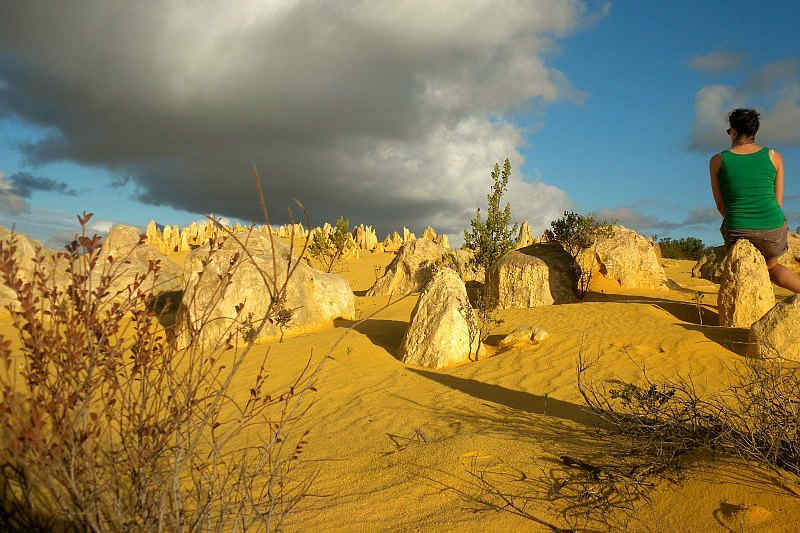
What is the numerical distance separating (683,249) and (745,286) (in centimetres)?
3178

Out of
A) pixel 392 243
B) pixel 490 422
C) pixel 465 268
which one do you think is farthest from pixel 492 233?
pixel 392 243

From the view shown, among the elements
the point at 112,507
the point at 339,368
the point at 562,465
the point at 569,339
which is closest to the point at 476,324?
the point at 569,339

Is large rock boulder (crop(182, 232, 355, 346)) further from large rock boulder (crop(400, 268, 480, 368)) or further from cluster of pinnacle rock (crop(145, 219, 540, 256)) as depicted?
cluster of pinnacle rock (crop(145, 219, 540, 256))

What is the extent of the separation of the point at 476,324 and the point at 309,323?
372 centimetres

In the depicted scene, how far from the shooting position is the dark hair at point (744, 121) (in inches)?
226

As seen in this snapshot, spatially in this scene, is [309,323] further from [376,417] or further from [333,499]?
[333,499]

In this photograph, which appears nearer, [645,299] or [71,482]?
[71,482]

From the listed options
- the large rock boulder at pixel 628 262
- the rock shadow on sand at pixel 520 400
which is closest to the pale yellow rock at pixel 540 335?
the rock shadow on sand at pixel 520 400

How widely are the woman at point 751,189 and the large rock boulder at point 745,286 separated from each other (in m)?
0.81

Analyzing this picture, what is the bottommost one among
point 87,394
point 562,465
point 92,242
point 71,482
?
point 562,465

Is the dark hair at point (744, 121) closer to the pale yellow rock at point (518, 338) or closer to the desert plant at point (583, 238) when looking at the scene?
the pale yellow rock at point (518, 338)

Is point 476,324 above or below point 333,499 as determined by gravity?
above

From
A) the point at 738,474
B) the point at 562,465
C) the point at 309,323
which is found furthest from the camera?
the point at 309,323

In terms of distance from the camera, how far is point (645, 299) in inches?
437
